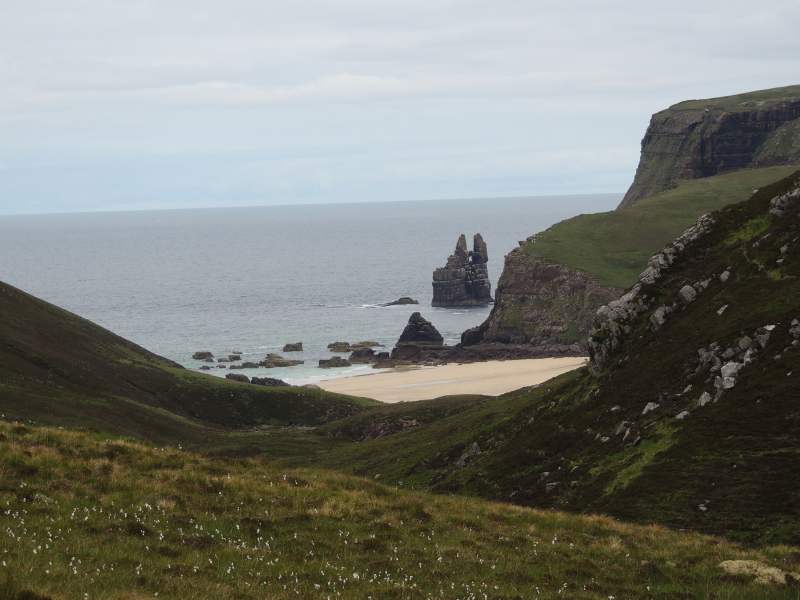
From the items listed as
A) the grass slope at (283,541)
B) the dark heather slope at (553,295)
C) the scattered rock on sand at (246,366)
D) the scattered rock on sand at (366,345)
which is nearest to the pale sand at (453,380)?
the dark heather slope at (553,295)

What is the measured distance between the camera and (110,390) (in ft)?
285

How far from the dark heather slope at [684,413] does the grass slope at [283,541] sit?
7464mm

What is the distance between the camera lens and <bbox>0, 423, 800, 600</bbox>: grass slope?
18.5 meters

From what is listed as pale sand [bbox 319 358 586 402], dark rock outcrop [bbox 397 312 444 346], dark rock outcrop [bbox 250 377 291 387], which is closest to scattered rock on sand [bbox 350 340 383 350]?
dark rock outcrop [bbox 397 312 444 346]

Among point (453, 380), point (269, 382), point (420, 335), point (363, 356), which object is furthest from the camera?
point (420, 335)

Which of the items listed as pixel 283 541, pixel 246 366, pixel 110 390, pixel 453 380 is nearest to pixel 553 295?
pixel 453 380

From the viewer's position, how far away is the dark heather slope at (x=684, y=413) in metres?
35.2

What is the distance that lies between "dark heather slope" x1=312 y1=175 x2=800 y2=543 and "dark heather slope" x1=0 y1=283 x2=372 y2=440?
73.9 feet

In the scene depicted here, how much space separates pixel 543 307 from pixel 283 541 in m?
163

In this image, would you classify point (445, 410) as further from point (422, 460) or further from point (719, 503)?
point (719, 503)

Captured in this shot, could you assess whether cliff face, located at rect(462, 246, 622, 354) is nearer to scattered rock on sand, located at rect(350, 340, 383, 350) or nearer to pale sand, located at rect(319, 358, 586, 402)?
pale sand, located at rect(319, 358, 586, 402)

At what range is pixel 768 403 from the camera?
1511 inches

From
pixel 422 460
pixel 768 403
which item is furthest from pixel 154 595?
pixel 422 460

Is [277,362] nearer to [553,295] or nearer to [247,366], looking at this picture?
[247,366]
